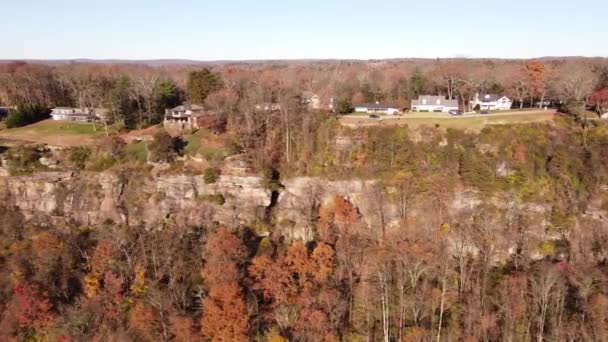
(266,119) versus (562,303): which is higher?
(266,119)

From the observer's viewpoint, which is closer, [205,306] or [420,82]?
[205,306]

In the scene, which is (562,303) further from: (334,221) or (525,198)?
(334,221)

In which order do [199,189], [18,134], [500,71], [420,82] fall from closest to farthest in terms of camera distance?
[199,189], [18,134], [420,82], [500,71]

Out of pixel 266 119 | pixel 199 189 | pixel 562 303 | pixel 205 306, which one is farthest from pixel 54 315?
pixel 562 303

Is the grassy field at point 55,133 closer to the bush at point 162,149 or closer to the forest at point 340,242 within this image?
the forest at point 340,242

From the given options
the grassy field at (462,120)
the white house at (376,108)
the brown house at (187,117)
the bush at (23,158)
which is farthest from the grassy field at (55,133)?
the white house at (376,108)

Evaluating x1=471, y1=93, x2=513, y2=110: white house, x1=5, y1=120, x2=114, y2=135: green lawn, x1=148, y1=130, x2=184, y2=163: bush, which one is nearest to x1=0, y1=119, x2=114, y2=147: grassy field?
x1=5, y1=120, x2=114, y2=135: green lawn
